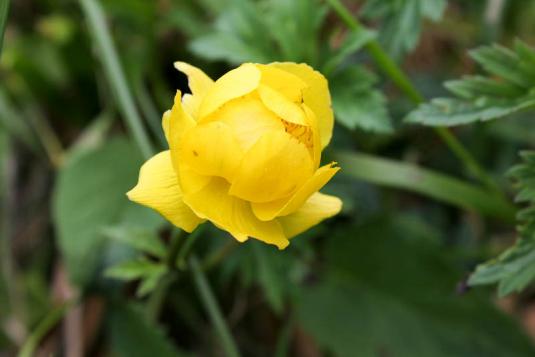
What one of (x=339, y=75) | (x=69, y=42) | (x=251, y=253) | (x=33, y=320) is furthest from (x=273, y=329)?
(x=69, y=42)

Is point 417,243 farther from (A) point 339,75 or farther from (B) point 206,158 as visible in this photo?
(B) point 206,158

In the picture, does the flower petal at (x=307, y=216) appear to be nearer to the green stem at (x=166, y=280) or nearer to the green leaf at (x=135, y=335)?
the green stem at (x=166, y=280)

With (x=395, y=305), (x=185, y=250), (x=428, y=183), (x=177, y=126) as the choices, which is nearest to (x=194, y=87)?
(x=177, y=126)

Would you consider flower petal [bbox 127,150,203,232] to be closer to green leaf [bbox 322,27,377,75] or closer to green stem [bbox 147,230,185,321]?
green stem [bbox 147,230,185,321]

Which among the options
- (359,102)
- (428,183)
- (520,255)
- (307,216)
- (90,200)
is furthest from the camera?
(90,200)

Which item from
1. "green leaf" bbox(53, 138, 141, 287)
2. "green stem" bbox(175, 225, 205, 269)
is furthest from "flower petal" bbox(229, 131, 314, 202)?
"green leaf" bbox(53, 138, 141, 287)

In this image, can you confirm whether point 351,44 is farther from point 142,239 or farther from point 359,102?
point 142,239
